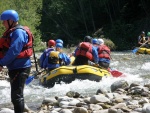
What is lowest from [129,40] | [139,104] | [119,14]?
[139,104]

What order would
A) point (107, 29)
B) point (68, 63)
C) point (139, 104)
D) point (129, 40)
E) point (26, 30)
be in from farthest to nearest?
point (107, 29) → point (129, 40) → point (68, 63) → point (139, 104) → point (26, 30)

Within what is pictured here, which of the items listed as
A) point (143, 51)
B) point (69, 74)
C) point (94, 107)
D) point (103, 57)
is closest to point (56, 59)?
point (69, 74)

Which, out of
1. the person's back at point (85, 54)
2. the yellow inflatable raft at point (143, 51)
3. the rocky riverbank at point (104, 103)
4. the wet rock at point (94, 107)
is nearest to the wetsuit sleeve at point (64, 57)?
the person's back at point (85, 54)

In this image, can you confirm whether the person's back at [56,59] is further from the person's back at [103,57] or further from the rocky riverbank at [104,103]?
the rocky riverbank at [104,103]

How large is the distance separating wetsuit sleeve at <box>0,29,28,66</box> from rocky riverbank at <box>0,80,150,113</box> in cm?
149

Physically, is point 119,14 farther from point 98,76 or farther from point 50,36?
point 98,76

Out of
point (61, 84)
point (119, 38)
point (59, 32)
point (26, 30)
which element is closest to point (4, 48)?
point (26, 30)

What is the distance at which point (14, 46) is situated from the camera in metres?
4.11

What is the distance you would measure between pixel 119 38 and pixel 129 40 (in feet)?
2.80

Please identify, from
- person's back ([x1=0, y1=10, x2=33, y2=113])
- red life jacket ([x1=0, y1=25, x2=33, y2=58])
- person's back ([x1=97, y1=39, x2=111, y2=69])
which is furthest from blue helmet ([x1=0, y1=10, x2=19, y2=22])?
person's back ([x1=97, y1=39, x2=111, y2=69])

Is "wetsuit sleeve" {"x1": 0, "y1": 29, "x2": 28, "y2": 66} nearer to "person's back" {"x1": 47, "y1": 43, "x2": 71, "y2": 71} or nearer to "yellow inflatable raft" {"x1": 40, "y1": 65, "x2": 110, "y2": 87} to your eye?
"yellow inflatable raft" {"x1": 40, "y1": 65, "x2": 110, "y2": 87}

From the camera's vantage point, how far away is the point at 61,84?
9094mm

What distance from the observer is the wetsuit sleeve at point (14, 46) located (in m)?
4.12

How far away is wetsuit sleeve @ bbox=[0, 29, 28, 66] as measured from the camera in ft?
13.5
